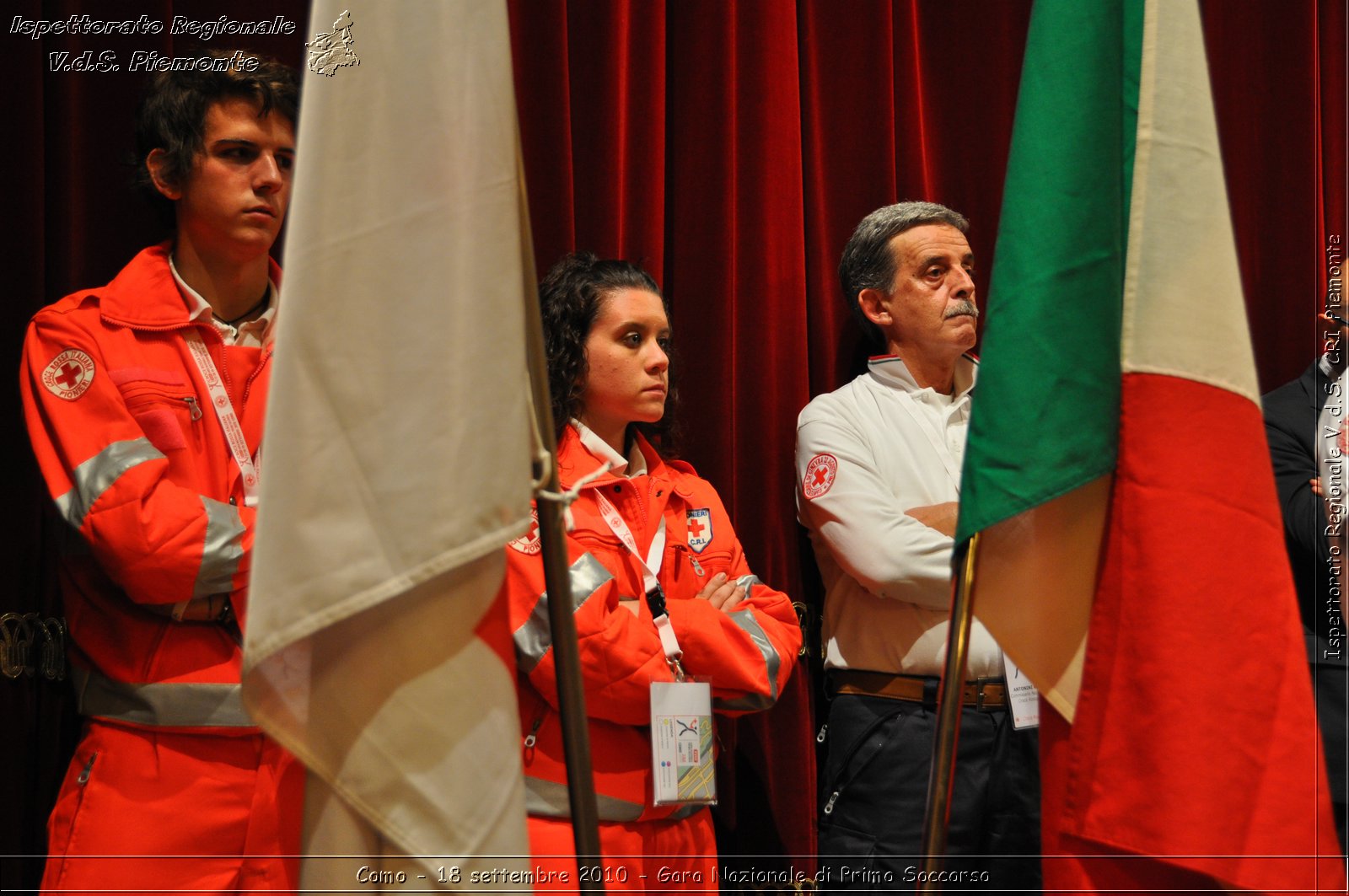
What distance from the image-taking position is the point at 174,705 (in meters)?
1.86

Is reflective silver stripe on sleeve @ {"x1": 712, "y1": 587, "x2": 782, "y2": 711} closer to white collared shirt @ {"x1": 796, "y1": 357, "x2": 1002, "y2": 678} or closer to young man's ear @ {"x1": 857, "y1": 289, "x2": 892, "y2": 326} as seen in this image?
white collared shirt @ {"x1": 796, "y1": 357, "x2": 1002, "y2": 678}

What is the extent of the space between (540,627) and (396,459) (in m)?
0.89

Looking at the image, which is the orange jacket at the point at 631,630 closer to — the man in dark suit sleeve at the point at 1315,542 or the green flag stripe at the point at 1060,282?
the green flag stripe at the point at 1060,282

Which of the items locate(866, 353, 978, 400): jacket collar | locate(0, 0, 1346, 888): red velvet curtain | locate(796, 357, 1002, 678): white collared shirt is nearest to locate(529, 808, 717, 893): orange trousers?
locate(0, 0, 1346, 888): red velvet curtain

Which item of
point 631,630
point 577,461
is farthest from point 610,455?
point 631,630

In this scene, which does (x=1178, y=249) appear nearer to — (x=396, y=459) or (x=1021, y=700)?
(x=396, y=459)

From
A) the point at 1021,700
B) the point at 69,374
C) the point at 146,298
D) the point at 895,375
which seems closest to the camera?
the point at 69,374

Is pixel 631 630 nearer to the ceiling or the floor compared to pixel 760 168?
nearer to the floor

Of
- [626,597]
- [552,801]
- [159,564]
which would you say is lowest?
[552,801]

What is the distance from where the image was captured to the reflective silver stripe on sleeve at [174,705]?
1.86 m

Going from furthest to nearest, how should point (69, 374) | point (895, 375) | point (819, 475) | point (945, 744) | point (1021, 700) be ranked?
point (895, 375) → point (819, 475) → point (1021, 700) → point (69, 374) → point (945, 744)

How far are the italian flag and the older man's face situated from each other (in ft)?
4.20

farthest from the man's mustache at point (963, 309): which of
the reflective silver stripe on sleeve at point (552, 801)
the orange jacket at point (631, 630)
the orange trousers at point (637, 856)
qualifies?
the reflective silver stripe on sleeve at point (552, 801)

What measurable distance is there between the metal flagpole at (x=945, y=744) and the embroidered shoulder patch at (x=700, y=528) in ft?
3.34
